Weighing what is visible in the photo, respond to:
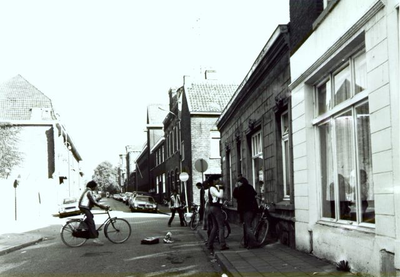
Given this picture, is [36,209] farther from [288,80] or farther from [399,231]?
[399,231]

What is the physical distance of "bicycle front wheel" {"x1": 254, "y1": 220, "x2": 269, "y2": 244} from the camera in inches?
440

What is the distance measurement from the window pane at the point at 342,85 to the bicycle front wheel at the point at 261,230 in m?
3.91

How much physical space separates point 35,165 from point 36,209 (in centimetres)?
986

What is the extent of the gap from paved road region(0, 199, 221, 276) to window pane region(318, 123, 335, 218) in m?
2.22

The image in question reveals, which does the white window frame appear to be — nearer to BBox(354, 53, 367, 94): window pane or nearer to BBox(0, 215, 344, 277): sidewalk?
BBox(0, 215, 344, 277): sidewalk

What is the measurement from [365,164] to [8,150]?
36247 millimetres

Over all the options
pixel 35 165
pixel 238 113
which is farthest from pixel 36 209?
pixel 238 113

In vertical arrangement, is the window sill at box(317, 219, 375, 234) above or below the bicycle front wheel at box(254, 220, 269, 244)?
above

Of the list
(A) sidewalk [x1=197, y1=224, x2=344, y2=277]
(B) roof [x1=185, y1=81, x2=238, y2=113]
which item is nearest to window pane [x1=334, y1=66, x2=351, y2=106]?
(A) sidewalk [x1=197, y1=224, x2=344, y2=277]

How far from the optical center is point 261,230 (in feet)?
37.6

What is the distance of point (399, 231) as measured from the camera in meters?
5.56

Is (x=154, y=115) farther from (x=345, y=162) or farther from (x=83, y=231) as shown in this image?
(x=345, y=162)

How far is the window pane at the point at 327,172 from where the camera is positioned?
28.8 ft

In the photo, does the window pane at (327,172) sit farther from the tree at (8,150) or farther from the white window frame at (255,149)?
the tree at (8,150)
